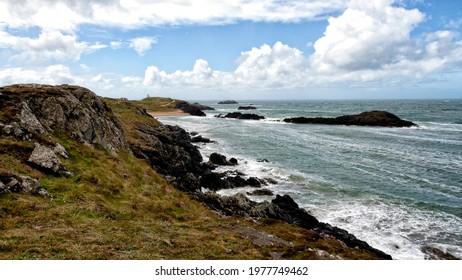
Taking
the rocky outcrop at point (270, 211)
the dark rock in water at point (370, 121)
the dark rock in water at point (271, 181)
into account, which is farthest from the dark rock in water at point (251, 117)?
the rocky outcrop at point (270, 211)

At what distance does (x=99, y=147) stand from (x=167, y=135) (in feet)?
97.4

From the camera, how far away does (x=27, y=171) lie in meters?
21.2

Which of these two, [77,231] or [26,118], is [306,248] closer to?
[77,231]

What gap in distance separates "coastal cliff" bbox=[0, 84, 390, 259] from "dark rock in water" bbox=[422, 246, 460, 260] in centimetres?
419

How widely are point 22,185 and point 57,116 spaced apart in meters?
13.8

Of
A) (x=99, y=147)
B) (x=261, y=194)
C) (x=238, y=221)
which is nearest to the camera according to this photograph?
(x=238, y=221)

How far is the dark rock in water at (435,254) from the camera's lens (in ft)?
82.6

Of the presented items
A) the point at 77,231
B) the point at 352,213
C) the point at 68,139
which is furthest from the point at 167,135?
the point at 77,231

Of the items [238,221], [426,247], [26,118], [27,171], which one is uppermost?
[26,118]

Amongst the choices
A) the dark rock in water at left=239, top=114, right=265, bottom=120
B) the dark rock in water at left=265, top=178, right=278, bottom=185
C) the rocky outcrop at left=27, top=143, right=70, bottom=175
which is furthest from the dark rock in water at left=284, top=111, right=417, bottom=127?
the rocky outcrop at left=27, top=143, right=70, bottom=175

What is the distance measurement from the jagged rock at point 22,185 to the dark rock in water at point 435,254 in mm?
27847

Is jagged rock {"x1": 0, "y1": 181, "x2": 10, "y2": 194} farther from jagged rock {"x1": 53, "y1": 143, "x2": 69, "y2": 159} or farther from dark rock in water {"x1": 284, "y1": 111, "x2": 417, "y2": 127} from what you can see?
dark rock in water {"x1": 284, "y1": 111, "x2": 417, "y2": 127}

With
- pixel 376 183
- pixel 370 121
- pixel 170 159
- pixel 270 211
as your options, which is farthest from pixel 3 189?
pixel 370 121

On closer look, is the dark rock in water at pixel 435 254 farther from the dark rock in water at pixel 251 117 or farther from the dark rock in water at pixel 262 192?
the dark rock in water at pixel 251 117
